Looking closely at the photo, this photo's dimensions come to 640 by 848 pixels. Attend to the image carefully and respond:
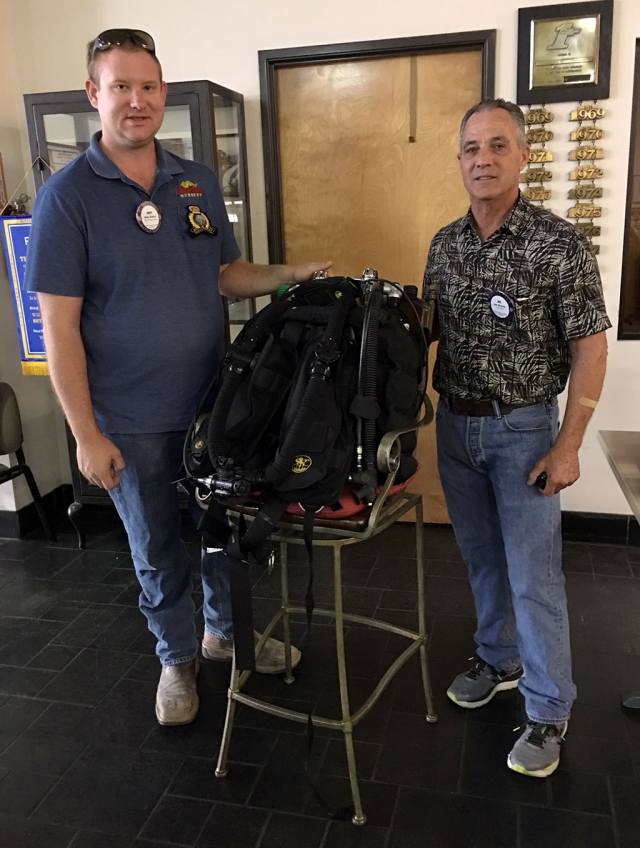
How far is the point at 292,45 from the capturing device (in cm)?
316

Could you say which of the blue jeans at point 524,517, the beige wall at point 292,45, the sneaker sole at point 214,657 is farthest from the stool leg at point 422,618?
the beige wall at point 292,45

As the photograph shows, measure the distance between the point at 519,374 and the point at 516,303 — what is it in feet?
0.58

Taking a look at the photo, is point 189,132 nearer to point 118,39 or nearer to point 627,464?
point 118,39

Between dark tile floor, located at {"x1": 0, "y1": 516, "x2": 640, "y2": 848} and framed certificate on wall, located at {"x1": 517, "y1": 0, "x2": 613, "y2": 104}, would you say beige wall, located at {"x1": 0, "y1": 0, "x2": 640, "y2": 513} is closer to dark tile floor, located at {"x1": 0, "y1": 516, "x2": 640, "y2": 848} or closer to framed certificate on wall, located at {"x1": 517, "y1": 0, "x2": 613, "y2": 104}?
framed certificate on wall, located at {"x1": 517, "y1": 0, "x2": 613, "y2": 104}

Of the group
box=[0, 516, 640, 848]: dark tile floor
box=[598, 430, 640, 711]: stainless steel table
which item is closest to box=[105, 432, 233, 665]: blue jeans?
box=[0, 516, 640, 848]: dark tile floor

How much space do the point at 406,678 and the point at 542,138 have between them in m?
2.18

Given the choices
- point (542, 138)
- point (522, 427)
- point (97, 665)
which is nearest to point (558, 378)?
point (522, 427)

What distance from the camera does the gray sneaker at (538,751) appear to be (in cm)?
191

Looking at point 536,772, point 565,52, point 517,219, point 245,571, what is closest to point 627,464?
point 517,219

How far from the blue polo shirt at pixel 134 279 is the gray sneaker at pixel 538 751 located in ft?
4.15

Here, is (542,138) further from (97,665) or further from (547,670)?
(97,665)

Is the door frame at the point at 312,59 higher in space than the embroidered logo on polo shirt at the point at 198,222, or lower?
higher

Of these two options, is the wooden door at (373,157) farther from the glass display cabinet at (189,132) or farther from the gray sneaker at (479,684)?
the gray sneaker at (479,684)

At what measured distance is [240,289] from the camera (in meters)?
2.21
